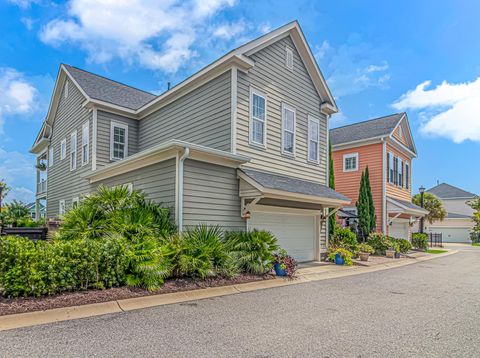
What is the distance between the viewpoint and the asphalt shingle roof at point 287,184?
10.5 m

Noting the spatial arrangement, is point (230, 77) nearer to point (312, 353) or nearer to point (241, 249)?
point (241, 249)

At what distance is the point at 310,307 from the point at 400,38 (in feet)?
43.7

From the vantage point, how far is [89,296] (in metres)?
6.22

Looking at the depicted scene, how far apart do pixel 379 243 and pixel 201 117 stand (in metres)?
11.3

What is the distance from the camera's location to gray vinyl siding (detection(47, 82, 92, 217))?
1602 cm

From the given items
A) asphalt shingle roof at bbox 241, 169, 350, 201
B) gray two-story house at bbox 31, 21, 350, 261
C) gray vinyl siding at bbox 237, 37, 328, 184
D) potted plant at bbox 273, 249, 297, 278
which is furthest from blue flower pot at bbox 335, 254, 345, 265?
potted plant at bbox 273, 249, 297, 278

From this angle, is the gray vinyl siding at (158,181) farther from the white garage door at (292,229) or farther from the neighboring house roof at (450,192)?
the neighboring house roof at (450,192)

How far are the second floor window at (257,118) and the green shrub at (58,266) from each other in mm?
6145

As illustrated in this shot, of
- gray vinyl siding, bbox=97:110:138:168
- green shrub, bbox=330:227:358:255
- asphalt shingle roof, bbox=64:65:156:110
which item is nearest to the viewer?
gray vinyl siding, bbox=97:110:138:168

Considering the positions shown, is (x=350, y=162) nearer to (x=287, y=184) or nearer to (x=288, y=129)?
(x=288, y=129)

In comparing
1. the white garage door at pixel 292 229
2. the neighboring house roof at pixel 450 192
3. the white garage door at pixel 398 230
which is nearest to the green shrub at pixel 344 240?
the white garage door at pixel 292 229

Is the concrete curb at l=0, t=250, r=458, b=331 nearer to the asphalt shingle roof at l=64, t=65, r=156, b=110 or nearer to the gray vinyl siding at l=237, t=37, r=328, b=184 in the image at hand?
the gray vinyl siding at l=237, t=37, r=328, b=184

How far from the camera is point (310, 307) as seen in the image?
670 centimetres

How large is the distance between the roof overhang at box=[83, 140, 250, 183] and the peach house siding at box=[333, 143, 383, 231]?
1307 cm
